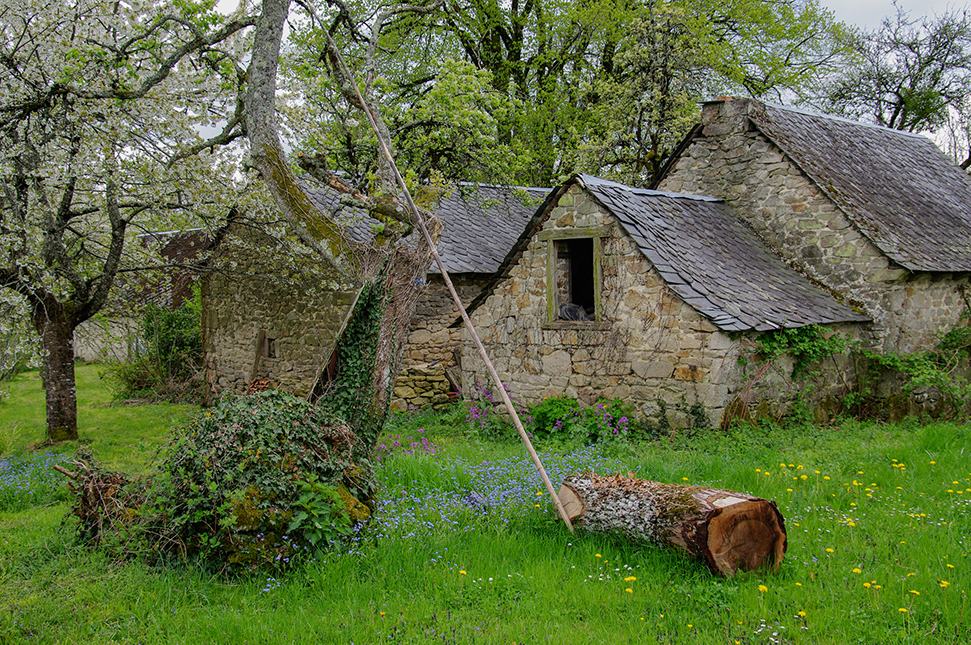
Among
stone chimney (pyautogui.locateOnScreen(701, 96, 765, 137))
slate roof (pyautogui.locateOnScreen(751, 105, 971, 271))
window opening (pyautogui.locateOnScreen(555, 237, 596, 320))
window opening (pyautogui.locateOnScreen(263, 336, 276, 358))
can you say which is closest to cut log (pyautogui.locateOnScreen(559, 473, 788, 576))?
window opening (pyautogui.locateOnScreen(555, 237, 596, 320))

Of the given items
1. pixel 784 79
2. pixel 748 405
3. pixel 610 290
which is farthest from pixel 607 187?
pixel 784 79

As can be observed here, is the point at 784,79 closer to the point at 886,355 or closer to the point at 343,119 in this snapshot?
the point at 886,355

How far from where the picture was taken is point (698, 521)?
4414 millimetres

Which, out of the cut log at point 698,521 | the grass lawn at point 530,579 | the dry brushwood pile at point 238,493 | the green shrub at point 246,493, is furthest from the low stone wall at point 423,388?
the cut log at point 698,521

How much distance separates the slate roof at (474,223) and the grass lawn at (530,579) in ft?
21.6

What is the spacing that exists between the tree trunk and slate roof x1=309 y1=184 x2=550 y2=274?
422 cm

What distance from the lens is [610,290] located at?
9172mm

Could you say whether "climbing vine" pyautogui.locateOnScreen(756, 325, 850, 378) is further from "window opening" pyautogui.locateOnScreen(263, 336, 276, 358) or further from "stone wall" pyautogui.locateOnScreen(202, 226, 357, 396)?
"window opening" pyautogui.locateOnScreen(263, 336, 276, 358)

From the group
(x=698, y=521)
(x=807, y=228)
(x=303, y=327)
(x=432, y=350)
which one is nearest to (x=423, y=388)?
(x=432, y=350)

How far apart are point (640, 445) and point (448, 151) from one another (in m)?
6.56

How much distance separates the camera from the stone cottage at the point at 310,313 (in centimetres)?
1220

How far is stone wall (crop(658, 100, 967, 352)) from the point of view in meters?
10.3

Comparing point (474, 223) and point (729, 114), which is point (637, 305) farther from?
point (474, 223)

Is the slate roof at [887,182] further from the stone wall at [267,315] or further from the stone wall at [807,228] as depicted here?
the stone wall at [267,315]
